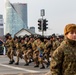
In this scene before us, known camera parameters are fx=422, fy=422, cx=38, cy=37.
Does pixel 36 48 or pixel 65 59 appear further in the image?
pixel 36 48

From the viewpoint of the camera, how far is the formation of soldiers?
803 inches

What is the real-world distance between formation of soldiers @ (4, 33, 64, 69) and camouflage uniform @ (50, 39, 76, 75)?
13.4m

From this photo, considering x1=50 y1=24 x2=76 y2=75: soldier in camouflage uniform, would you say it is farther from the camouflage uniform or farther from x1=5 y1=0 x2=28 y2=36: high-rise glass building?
x1=5 y1=0 x2=28 y2=36: high-rise glass building

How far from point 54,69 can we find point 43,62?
48.1ft

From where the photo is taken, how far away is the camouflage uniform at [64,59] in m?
5.69

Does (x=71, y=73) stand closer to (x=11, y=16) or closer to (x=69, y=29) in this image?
(x=69, y=29)

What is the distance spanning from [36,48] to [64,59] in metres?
15.2

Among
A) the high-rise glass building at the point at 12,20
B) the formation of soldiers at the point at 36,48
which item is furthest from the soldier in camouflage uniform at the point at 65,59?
the high-rise glass building at the point at 12,20

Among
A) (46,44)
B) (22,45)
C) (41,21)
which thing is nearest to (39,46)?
(46,44)

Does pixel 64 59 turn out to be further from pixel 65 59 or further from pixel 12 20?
pixel 12 20

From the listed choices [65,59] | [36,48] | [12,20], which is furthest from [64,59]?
[12,20]

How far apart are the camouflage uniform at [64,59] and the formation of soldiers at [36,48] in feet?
43.9

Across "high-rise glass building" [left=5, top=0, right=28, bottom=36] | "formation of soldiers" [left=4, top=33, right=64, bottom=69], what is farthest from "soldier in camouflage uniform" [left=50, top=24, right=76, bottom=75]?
"high-rise glass building" [left=5, top=0, right=28, bottom=36]

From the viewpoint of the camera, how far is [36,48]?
68.6 feet
